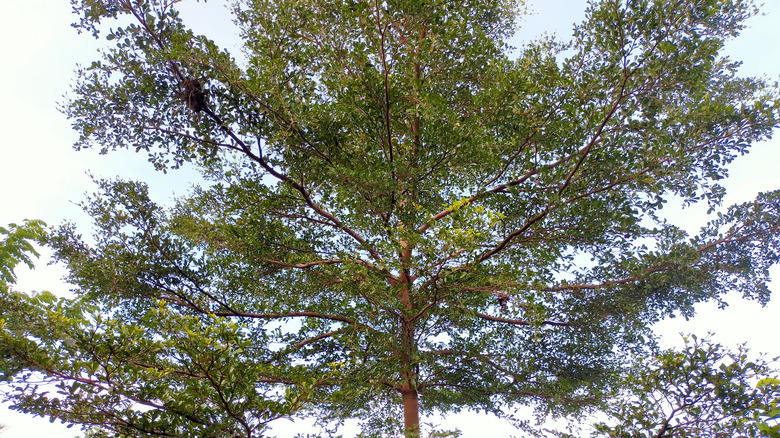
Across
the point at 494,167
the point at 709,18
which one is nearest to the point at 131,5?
the point at 494,167

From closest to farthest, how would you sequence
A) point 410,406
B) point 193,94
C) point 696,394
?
point 696,394
point 193,94
point 410,406

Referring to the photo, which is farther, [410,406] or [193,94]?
[410,406]

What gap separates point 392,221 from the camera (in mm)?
8438

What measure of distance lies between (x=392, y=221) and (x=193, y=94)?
368 cm

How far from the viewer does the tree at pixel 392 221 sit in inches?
215

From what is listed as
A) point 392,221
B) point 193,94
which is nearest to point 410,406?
point 392,221

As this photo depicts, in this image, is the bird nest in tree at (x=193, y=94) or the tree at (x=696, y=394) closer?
the tree at (x=696, y=394)

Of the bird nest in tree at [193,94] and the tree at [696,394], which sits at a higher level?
the bird nest in tree at [193,94]

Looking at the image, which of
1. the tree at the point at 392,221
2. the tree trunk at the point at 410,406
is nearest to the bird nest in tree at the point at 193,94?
the tree at the point at 392,221

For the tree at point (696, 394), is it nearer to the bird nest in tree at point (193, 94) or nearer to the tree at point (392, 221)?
the tree at point (392, 221)

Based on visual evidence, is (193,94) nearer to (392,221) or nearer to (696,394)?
(392,221)

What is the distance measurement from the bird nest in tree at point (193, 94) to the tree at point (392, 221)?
3 centimetres

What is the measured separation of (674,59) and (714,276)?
459cm

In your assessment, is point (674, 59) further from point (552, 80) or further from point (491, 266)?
point (491, 266)
